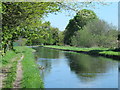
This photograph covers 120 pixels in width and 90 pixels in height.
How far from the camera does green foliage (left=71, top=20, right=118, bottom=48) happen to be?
49.2 m

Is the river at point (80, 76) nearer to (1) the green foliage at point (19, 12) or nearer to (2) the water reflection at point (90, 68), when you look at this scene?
(2) the water reflection at point (90, 68)

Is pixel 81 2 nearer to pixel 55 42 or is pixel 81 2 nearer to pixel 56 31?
pixel 56 31

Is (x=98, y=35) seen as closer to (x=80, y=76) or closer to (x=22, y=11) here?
(x=80, y=76)

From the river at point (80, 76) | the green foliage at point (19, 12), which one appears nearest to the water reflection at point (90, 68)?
the river at point (80, 76)

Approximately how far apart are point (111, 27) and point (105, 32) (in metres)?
1.56

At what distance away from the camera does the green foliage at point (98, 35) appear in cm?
4923

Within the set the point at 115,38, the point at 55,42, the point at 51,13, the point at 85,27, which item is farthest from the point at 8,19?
the point at 55,42

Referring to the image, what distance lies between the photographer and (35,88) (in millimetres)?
10234

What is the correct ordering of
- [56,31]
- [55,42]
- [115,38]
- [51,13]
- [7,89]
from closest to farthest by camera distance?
1. [7,89]
2. [51,13]
3. [115,38]
4. [56,31]
5. [55,42]

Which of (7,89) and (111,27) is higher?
(111,27)

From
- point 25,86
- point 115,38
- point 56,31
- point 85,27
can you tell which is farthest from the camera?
point 56,31

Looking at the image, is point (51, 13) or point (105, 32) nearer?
point (51, 13)

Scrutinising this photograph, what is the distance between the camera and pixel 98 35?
167ft

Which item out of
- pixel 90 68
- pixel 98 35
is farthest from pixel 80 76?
pixel 98 35
